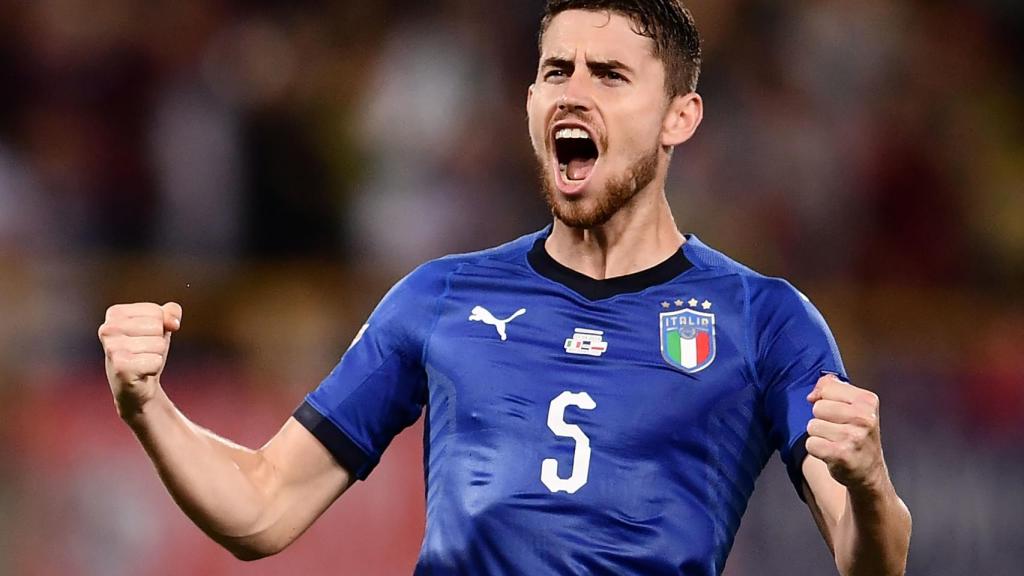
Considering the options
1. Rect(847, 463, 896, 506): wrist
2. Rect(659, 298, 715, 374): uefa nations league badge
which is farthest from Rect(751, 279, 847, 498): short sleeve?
Rect(847, 463, 896, 506): wrist

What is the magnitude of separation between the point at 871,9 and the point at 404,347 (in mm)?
6925

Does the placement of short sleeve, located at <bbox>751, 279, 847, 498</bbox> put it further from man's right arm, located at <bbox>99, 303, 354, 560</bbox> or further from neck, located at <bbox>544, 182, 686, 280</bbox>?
man's right arm, located at <bbox>99, 303, 354, 560</bbox>

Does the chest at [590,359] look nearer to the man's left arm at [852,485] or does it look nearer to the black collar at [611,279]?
the black collar at [611,279]

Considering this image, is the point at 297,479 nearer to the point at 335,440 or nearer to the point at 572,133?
the point at 335,440

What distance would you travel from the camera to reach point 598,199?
4723 mm

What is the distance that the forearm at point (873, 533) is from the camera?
13.1ft

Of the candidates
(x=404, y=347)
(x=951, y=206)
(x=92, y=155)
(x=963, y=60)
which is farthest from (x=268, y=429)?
(x=963, y=60)

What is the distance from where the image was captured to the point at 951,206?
10.2 metres

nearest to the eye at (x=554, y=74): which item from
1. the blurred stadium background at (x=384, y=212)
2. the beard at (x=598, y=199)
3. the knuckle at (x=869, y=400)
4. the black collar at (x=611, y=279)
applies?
the beard at (x=598, y=199)

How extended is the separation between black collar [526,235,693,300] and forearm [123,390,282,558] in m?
0.93

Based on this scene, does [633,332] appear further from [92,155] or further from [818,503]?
[92,155]

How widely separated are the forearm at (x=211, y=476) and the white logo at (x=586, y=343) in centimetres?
86

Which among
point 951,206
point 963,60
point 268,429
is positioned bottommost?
point 268,429

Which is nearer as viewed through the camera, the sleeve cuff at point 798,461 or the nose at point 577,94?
the sleeve cuff at point 798,461
